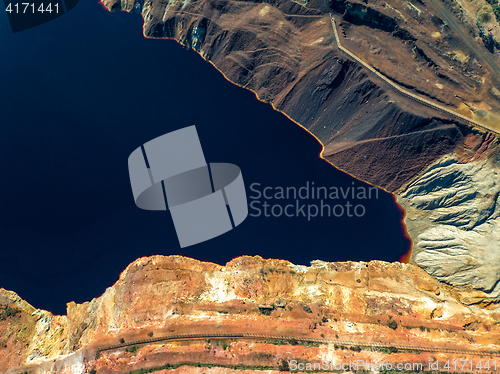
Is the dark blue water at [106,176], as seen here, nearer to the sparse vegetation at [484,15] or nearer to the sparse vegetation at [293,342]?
the sparse vegetation at [293,342]

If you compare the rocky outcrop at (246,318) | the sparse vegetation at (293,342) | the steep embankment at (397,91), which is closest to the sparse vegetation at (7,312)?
the rocky outcrop at (246,318)

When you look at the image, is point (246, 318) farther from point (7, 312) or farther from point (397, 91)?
point (397, 91)

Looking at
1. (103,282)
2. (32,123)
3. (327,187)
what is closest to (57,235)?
(103,282)

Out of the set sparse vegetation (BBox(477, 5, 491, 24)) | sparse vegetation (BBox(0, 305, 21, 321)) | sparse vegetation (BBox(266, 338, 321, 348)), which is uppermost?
sparse vegetation (BBox(477, 5, 491, 24))

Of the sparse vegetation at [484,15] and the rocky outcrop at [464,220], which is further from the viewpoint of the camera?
the sparse vegetation at [484,15]

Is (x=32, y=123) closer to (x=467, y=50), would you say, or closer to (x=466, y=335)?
(x=467, y=50)

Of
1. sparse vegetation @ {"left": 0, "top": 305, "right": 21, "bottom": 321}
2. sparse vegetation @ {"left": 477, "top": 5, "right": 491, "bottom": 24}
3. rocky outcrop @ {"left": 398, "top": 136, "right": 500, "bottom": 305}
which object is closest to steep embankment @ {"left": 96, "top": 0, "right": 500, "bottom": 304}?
rocky outcrop @ {"left": 398, "top": 136, "right": 500, "bottom": 305}

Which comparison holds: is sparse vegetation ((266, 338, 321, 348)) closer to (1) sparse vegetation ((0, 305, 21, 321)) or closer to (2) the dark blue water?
(2) the dark blue water
